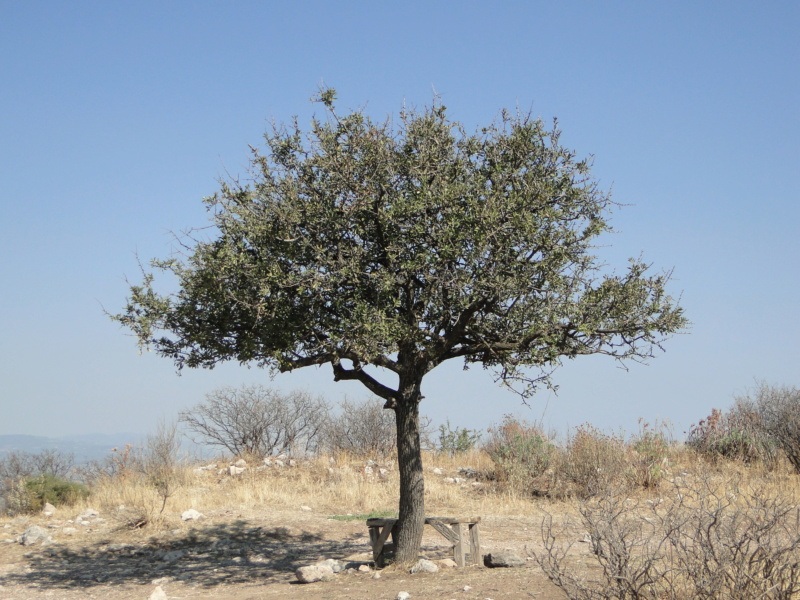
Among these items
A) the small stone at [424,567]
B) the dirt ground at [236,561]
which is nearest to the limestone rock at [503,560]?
the dirt ground at [236,561]

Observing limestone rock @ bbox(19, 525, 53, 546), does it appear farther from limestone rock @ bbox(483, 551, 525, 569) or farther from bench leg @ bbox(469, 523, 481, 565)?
limestone rock @ bbox(483, 551, 525, 569)

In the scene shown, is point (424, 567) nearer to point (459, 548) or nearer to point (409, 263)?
point (459, 548)

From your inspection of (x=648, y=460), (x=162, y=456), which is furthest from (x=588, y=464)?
(x=162, y=456)

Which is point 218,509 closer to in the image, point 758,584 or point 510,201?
point 510,201

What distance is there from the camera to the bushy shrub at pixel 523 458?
19359mm

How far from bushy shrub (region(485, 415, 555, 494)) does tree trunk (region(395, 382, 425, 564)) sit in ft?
26.9

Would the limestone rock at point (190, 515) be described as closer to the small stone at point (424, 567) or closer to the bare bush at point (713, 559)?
the small stone at point (424, 567)

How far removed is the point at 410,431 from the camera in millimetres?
11422

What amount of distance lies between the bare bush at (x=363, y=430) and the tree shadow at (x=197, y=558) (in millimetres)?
10142

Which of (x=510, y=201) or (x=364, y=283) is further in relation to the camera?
(x=364, y=283)

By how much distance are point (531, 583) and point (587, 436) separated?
421 inches

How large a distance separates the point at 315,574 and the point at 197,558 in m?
4.01

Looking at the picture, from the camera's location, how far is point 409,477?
11.4m

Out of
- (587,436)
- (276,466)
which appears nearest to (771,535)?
(587,436)
